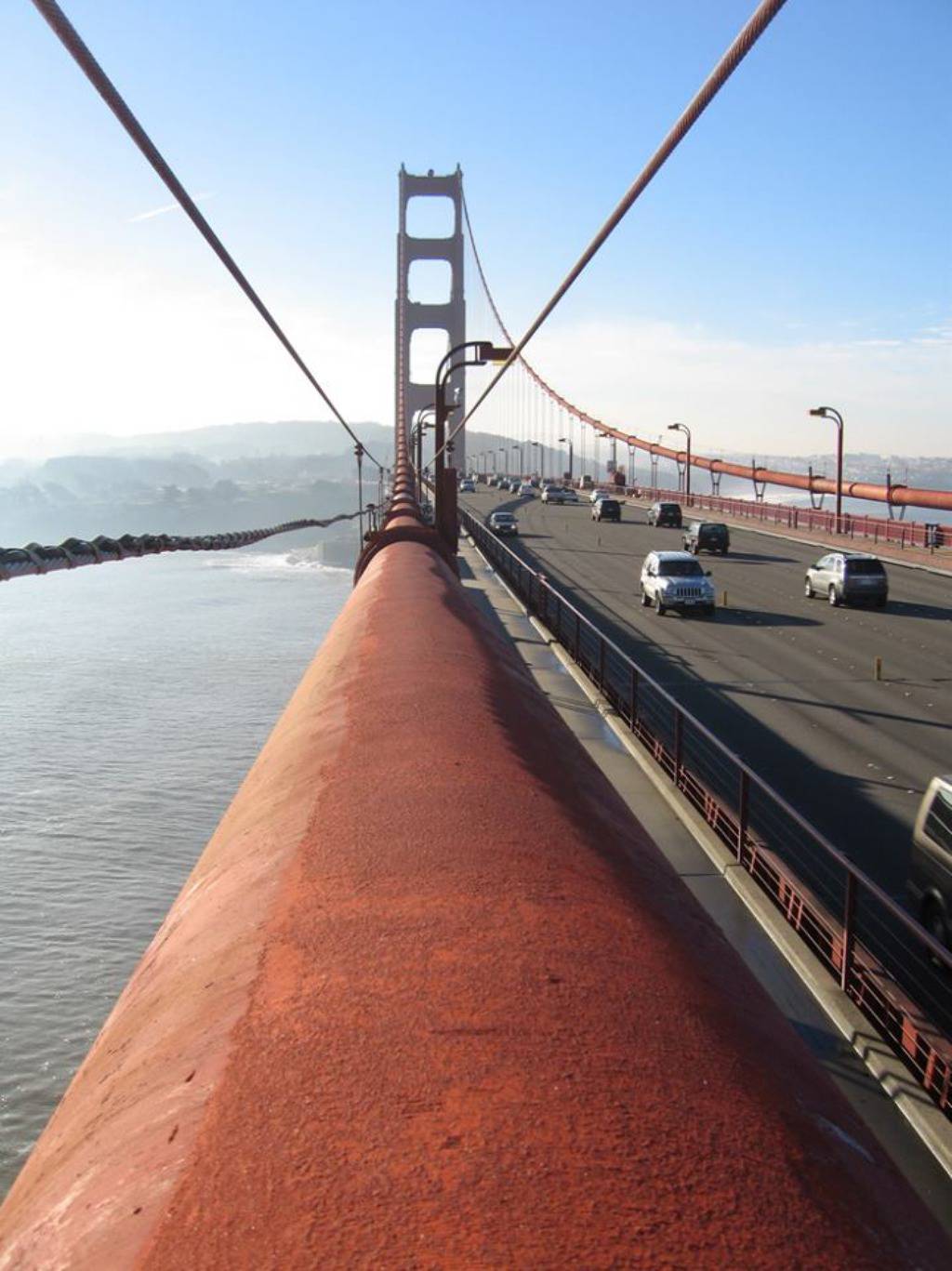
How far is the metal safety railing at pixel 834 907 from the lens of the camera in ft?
18.3

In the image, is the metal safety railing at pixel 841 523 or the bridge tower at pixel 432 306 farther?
the bridge tower at pixel 432 306

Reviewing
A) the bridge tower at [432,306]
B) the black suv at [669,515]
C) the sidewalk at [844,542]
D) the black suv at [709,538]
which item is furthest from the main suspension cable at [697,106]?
the bridge tower at [432,306]

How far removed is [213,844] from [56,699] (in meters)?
40.6

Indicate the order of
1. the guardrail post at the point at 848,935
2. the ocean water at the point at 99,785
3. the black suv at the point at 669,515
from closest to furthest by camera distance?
the guardrail post at the point at 848,935, the ocean water at the point at 99,785, the black suv at the point at 669,515

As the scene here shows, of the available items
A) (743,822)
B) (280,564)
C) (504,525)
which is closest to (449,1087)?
(743,822)

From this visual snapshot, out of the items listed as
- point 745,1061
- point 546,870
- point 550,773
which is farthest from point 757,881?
point 745,1061

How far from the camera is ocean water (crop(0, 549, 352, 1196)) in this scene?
A: 17.6 m

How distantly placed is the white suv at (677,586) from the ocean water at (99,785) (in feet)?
40.6

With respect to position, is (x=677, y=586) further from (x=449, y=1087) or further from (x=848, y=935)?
(x=449, y=1087)

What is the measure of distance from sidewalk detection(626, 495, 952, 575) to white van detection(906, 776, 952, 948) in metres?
31.6

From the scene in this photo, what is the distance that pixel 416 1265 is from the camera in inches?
61.4

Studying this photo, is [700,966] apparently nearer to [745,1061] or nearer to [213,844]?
[745,1061]

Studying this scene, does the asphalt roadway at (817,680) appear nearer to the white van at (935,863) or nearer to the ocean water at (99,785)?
the white van at (935,863)

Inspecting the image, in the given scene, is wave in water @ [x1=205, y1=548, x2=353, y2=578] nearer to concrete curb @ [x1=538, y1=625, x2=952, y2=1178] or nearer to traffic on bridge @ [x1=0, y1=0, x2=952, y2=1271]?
concrete curb @ [x1=538, y1=625, x2=952, y2=1178]
